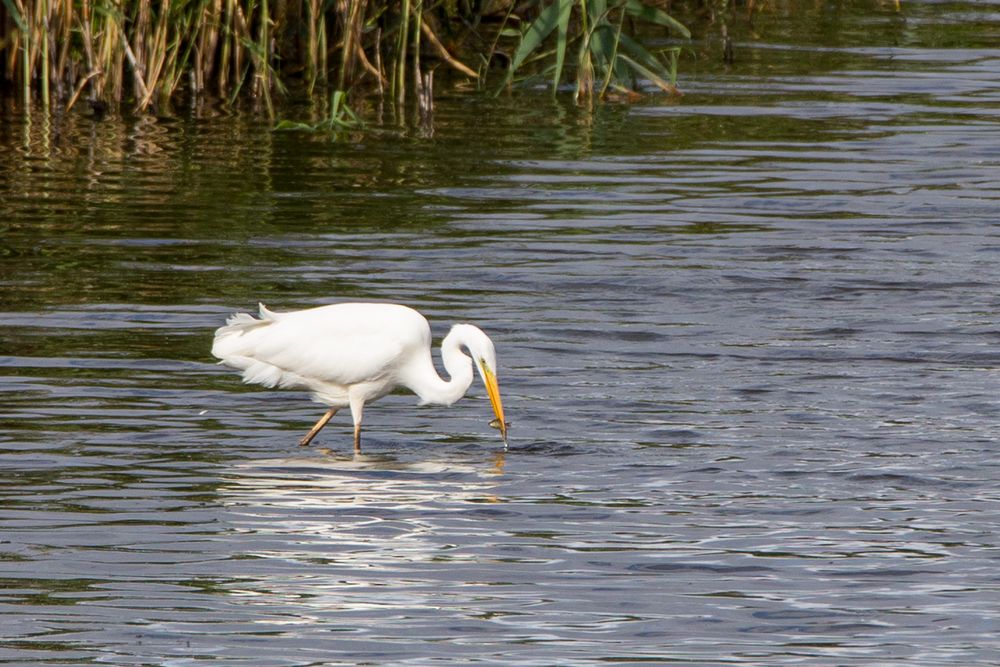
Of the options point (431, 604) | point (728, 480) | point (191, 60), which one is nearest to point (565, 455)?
point (728, 480)

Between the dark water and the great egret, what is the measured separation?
23 cm

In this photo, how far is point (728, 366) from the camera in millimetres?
9031

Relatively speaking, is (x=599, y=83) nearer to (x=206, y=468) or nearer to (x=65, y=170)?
(x=65, y=170)

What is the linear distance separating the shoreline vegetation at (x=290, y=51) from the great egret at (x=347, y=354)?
6.45 m

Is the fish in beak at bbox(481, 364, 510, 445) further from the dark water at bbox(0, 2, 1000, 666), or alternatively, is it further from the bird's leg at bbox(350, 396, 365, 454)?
the bird's leg at bbox(350, 396, 365, 454)

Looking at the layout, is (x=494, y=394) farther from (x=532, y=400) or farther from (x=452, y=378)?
(x=532, y=400)

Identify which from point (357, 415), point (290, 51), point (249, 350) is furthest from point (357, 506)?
point (290, 51)

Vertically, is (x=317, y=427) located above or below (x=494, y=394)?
below

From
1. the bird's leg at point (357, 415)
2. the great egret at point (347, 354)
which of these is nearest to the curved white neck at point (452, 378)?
the great egret at point (347, 354)

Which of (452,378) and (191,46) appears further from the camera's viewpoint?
(191,46)

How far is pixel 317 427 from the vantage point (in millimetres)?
8117

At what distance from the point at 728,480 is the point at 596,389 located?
1.51m

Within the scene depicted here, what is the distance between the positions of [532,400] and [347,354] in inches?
37.6

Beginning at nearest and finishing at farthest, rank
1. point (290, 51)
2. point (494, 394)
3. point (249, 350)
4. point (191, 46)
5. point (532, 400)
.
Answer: point (494, 394), point (249, 350), point (532, 400), point (191, 46), point (290, 51)
